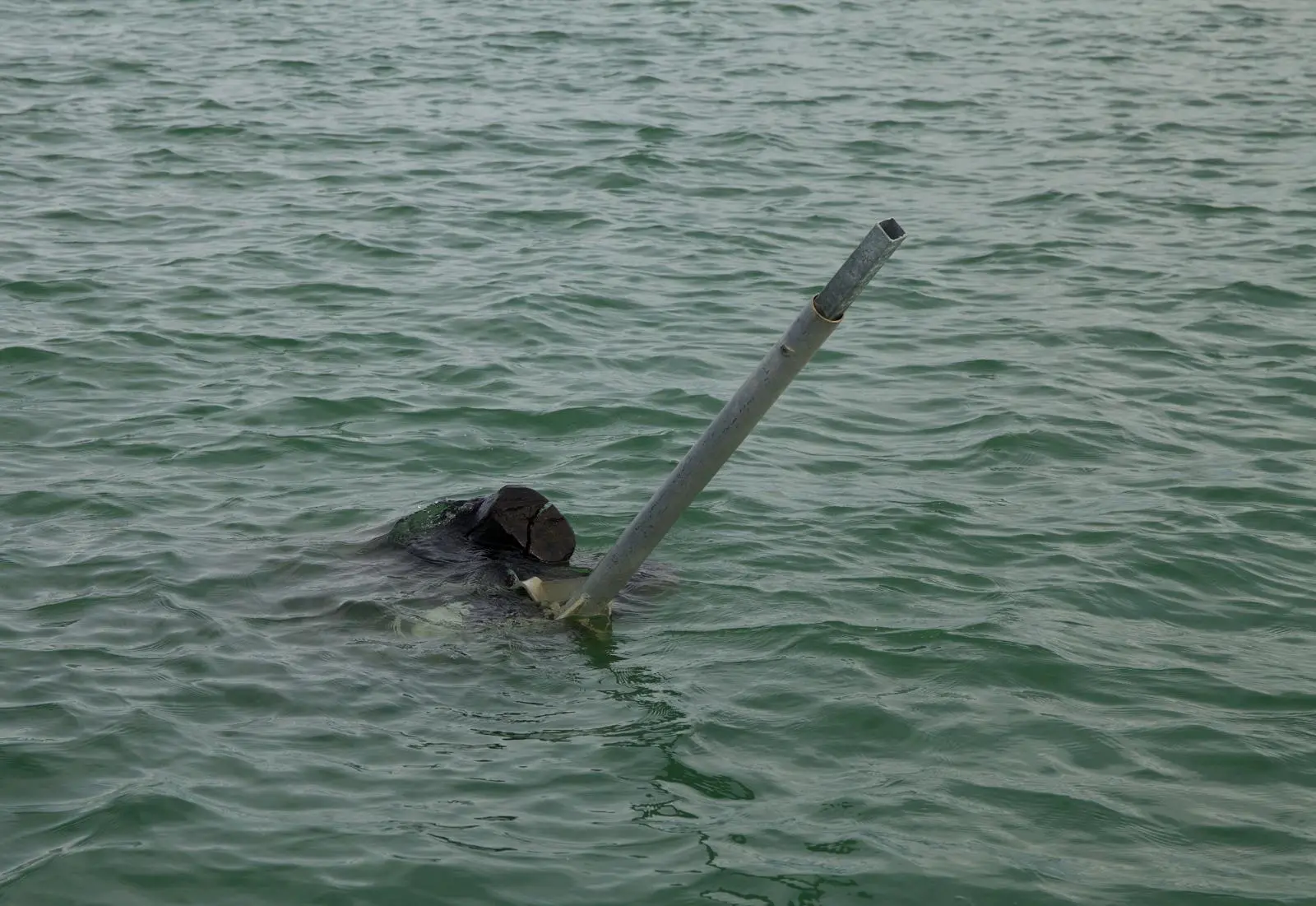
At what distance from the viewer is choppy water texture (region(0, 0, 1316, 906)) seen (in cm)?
526

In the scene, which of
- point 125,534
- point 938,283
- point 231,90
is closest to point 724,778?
point 125,534

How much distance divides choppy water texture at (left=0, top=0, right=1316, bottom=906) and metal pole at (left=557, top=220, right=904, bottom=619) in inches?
15.7

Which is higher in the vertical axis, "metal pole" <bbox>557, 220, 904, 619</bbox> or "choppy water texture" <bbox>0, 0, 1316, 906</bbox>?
"metal pole" <bbox>557, 220, 904, 619</bbox>

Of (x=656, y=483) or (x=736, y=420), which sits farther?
(x=656, y=483)

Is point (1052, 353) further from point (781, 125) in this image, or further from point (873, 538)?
point (781, 125)

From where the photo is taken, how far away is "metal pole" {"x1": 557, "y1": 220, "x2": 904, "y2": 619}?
5.04 m

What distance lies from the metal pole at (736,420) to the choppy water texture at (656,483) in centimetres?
40

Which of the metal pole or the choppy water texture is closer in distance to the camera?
the metal pole

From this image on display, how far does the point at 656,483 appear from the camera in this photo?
27.4ft

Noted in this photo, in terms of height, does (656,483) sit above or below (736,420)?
below

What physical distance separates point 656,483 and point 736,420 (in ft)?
9.23

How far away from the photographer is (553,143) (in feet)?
49.7

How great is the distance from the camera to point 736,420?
18.3 ft

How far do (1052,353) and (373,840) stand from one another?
21.0 ft
